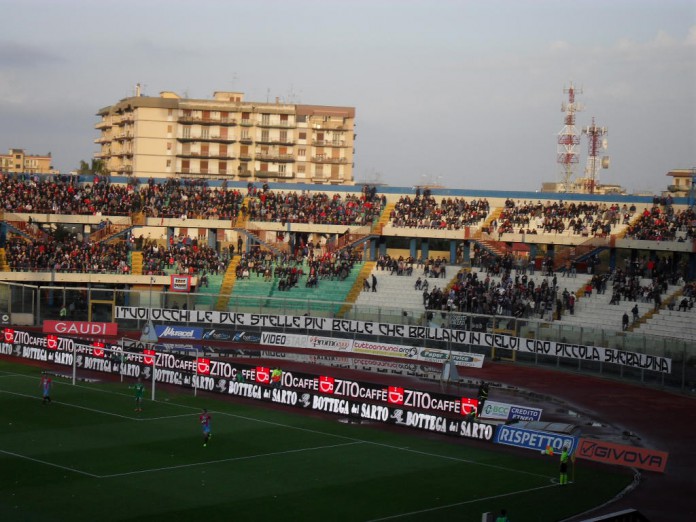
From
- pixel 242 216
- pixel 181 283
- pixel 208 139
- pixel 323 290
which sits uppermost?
pixel 208 139

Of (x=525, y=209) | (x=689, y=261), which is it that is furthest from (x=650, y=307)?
(x=525, y=209)

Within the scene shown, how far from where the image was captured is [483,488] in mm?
33438

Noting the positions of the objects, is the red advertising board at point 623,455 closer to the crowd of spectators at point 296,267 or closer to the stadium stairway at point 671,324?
the stadium stairway at point 671,324

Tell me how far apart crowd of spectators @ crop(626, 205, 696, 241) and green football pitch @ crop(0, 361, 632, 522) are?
36661mm

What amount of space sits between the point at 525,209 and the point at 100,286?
111 ft

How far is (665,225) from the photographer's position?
73.1 meters

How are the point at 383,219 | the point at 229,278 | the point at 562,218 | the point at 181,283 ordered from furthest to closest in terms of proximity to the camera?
the point at 383,219 → the point at 562,218 → the point at 229,278 → the point at 181,283

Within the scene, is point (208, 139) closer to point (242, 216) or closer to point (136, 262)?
point (242, 216)

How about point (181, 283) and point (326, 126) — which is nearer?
point (181, 283)

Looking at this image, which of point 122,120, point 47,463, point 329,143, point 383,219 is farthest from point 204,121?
point 47,463

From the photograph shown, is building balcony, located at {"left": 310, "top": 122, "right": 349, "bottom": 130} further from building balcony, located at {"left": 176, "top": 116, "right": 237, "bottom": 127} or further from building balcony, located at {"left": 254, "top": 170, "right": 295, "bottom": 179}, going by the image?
building balcony, located at {"left": 176, "top": 116, "right": 237, "bottom": 127}

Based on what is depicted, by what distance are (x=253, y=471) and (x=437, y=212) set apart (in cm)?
4989

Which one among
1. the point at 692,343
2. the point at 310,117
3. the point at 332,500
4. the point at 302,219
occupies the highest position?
the point at 310,117

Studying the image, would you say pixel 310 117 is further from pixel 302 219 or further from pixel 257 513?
pixel 257 513
